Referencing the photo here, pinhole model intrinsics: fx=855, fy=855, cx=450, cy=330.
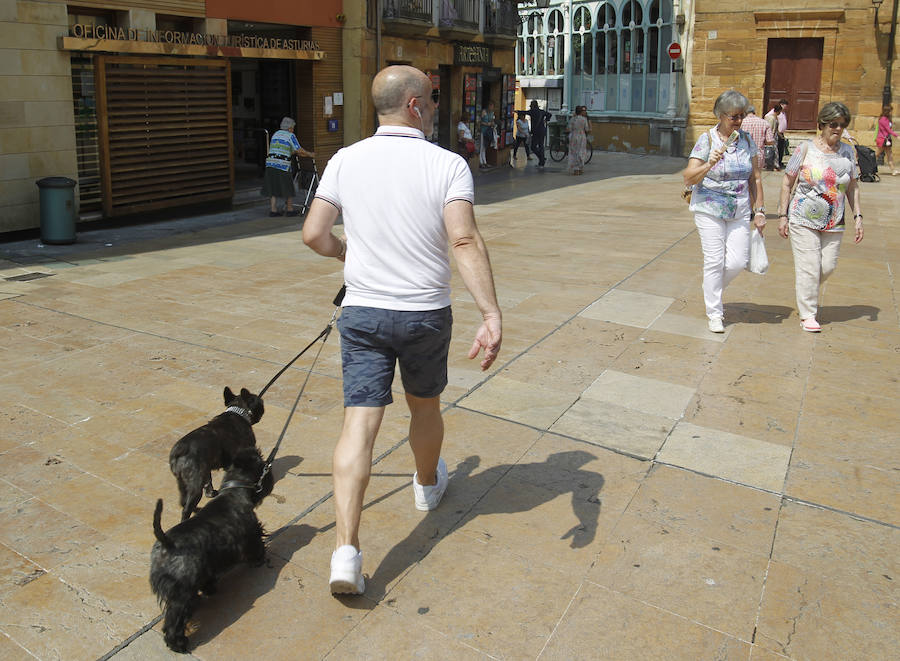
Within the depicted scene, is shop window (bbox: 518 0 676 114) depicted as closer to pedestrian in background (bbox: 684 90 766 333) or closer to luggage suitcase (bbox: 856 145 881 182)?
luggage suitcase (bbox: 856 145 881 182)

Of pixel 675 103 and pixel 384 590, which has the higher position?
pixel 675 103

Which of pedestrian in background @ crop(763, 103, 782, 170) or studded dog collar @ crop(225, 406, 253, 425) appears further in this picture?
pedestrian in background @ crop(763, 103, 782, 170)

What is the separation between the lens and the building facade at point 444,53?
16984 millimetres

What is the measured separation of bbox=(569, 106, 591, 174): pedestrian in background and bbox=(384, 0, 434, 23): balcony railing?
Answer: 4304mm

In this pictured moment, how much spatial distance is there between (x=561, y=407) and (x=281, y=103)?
14405mm

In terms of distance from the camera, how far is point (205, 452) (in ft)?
12.3

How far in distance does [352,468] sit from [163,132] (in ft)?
36.6

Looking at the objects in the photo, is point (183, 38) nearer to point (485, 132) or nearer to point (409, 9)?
point (409, 9)

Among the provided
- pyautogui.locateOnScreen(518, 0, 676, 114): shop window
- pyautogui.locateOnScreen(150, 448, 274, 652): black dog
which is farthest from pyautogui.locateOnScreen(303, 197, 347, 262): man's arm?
pyautogui.locateOnScreen(518, 0, 676, 114): shop window

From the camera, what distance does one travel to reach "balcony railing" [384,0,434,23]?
694 inches

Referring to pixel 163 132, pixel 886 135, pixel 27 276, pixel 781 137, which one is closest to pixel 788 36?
pixel 781 137

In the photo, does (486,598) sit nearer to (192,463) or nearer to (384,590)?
(384,590)

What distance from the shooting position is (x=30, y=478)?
409cm

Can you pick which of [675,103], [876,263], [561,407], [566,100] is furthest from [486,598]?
[566,100]
